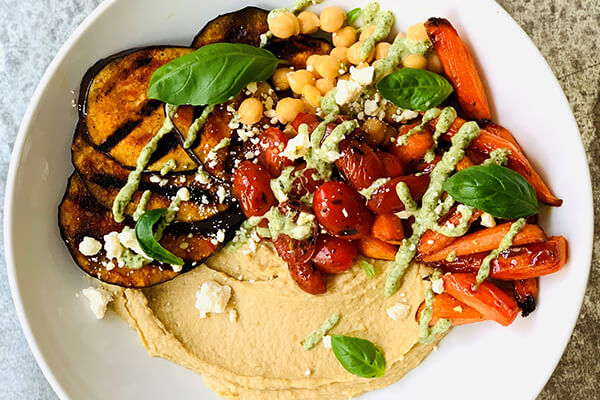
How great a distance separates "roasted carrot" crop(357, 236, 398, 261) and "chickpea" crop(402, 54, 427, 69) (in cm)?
67

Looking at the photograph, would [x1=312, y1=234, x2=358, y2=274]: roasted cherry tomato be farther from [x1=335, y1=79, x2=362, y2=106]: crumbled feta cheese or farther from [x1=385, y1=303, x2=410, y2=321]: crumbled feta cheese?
[x1=335, y1=79, x2=362, y2=106]: crumbled feta cheese

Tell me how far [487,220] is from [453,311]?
381 mm

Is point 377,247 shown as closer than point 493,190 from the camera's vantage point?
No

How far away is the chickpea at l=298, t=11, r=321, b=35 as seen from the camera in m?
2.42

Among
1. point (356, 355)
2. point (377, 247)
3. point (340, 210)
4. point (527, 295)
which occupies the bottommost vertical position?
point (356, 355)

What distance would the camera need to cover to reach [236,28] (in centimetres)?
238

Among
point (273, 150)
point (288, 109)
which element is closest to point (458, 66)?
point (288, 109)

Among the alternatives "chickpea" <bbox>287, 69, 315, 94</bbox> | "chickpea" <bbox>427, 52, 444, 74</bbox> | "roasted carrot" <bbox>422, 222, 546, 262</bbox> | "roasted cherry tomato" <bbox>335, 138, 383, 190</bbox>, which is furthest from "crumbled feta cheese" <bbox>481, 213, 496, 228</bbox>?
"chickpea" <bbox>287, 69, 315, 94</bbox>

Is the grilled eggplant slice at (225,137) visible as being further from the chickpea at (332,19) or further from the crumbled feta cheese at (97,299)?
the crumbled feta cheese at (97,299)

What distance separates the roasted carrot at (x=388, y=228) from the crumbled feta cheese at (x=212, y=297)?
63 centimetres

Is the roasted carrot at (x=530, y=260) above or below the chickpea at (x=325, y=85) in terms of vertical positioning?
below

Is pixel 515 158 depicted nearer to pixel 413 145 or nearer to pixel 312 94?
pixel 413 145

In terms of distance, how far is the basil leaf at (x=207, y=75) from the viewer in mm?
2180

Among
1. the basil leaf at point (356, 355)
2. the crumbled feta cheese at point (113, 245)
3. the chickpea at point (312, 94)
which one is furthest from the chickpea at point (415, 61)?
the crumbled feta cheese at point (113, 245)
